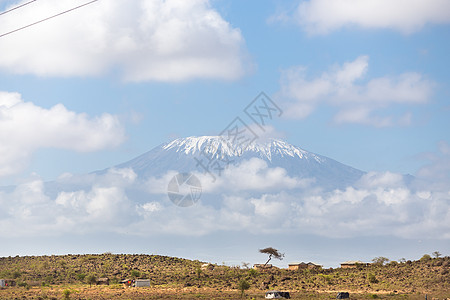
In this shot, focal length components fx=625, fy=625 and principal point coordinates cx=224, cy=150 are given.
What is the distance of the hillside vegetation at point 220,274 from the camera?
288ft

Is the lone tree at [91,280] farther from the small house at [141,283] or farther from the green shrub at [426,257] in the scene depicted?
the green shrub at [426,257]

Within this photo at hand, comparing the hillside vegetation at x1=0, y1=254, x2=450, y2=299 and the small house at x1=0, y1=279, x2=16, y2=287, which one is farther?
the small house at x1=0, y1=279, x2=16, y2=287

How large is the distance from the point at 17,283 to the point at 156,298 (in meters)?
34.9

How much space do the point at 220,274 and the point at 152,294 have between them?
2887 centimetres

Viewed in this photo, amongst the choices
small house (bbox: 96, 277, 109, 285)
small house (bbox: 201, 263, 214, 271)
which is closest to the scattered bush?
small house (bbox: 201, 263, 214, 271)

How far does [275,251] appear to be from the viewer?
128m

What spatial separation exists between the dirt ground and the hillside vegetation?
2.73 m

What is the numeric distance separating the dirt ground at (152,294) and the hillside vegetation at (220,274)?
2.73 metres

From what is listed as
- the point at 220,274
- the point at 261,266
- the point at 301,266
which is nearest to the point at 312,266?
the point at 301,266

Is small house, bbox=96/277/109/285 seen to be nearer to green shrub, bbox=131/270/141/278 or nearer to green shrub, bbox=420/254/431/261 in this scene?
green shrub, bbox=131/270/141/278

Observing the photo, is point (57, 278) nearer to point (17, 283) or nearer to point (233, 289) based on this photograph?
point (17, 283)

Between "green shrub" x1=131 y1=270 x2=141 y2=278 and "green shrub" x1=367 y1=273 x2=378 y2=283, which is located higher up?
"green shrub" x1=131 y1=270 x2=141 y2=278

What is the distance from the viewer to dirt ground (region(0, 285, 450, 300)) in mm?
78250

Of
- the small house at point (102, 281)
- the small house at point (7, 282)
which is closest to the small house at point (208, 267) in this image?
the small house at point (102, 281)
